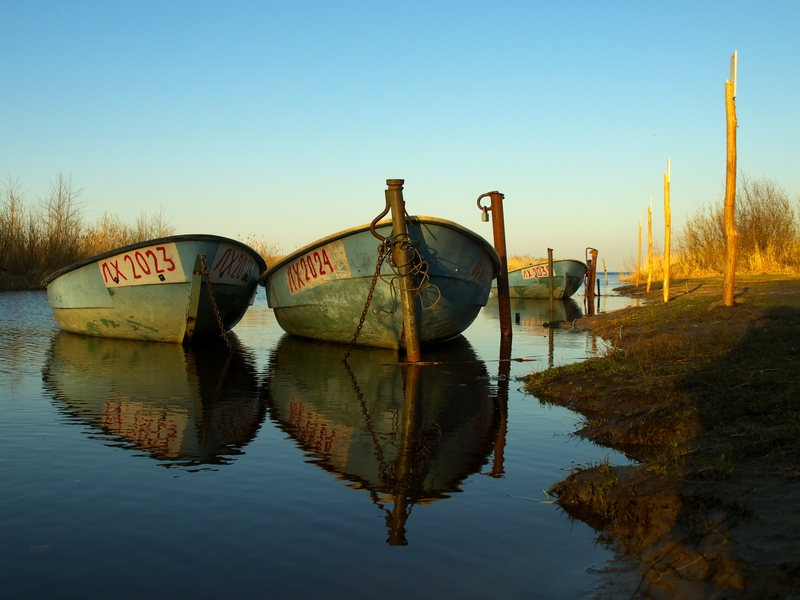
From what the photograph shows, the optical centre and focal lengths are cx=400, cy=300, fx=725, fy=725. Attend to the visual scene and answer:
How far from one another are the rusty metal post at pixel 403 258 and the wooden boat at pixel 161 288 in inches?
120

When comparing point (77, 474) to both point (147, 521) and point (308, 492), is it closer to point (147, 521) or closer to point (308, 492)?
point (147, 521)

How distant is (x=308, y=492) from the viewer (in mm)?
4125

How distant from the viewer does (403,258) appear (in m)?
9.62

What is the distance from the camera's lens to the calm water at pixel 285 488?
2979 mm

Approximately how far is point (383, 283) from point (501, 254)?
4466 mm

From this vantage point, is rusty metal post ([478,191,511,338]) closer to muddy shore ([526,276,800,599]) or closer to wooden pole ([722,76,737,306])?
wooden pole ([722,76,737,306])

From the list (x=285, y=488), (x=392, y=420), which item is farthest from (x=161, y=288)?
(x=285, y=488)

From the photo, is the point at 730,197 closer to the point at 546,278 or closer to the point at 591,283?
the point at 591,283

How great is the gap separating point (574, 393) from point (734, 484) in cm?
356

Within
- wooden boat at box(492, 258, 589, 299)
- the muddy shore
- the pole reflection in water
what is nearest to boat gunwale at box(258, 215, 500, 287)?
the pole reflection in water

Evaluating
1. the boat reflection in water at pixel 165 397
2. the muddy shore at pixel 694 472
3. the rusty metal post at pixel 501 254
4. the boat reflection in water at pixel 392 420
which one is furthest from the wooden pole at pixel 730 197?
the boat reflection in water at pixel 165 397

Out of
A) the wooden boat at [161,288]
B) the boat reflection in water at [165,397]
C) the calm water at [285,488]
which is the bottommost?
the calm water at [285,488]

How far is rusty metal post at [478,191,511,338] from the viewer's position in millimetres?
13641

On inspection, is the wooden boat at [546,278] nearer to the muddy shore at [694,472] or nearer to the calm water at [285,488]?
the calm water at [285,488]
